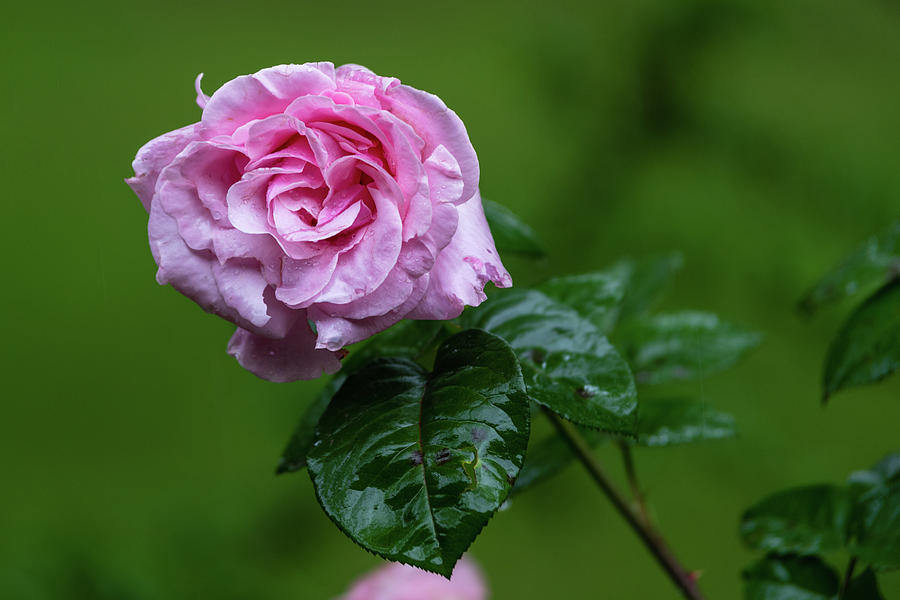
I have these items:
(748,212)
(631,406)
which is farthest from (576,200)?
(631,406)

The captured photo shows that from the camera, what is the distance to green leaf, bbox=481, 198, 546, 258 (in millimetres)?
352

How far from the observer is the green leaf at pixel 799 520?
373 millimetres

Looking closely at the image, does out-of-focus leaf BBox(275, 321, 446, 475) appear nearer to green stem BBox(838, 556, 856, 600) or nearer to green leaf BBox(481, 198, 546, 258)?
green leaf BBox(481, 198, 546, 258)

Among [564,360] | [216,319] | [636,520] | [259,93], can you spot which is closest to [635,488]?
[636,520]

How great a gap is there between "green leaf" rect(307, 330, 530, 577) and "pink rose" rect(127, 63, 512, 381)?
0.08 feet

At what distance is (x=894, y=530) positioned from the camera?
0.35 meters

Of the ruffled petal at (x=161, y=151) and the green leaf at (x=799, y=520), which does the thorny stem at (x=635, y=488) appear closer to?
the green leaf at (x=799, y=520)

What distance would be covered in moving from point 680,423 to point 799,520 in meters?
0.08

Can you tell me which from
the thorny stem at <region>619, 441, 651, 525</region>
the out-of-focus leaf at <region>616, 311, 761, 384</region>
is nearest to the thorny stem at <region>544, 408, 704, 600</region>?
the thorny stem at <region>619, 441, 651, 525</region>

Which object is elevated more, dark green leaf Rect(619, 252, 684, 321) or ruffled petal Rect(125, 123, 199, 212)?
ruffled petal Rect(125, 123, 199, 212)

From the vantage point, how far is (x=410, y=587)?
20.8 inches

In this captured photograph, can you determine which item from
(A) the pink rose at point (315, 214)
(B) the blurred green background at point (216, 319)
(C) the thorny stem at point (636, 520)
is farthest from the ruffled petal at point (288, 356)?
(B) the blurred green background at point (216, 319)

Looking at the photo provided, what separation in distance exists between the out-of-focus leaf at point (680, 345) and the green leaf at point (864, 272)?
5cm

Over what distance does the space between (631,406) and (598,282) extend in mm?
121
